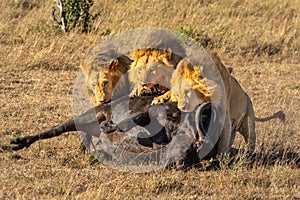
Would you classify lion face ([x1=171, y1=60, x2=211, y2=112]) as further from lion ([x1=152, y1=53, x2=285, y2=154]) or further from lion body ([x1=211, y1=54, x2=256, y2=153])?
lion body ([x1=211, y1=54, x2=256, y2=153])

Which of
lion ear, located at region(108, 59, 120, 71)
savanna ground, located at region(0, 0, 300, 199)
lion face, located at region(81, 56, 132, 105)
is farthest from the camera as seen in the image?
lion ear, located at region(108, 59, 120, 71)

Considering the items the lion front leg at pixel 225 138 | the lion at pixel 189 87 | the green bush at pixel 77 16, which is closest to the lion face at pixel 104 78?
the lion at pixel 189 87

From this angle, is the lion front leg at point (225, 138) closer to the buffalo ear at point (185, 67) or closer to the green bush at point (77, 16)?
the buffalo ear at point (185, 67)

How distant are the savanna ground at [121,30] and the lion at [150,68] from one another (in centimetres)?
74

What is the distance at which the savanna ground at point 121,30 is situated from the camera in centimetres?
550

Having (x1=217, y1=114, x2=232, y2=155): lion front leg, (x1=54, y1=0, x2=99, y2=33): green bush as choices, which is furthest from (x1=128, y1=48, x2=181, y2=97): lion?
(x1=54, y1=0, x2=99, y2=33): green bush

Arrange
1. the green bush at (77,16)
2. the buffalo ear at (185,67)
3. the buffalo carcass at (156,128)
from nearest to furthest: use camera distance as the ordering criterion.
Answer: the buffalo carcass at (156,128), the buffalo ear at (185,67), the green bush at (77,16)

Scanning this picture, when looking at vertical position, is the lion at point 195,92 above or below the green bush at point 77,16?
above

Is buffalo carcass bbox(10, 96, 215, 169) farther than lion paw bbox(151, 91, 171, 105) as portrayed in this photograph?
No

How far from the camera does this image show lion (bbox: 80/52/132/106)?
6.39 metres

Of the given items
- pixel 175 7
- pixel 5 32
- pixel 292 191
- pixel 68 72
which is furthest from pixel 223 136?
pixel 175 7

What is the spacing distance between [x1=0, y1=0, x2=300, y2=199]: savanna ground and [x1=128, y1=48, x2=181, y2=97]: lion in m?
0.74

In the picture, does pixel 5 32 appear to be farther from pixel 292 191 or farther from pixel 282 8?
pixel 292 191

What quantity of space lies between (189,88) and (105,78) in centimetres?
93
